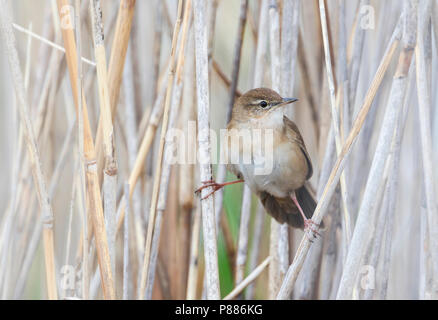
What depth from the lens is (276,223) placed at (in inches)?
91.2

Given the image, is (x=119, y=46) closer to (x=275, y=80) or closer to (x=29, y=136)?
(x=29, y=136)

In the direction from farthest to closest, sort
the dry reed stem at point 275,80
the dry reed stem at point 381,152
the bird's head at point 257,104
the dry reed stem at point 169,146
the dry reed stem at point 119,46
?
the bird's head at point 257,104 < the dry reed stem at point 275,80 < the dry reed stem at point 169,146 < the dry reed stem at point 119,46 < the dry reed stem at point 381,152

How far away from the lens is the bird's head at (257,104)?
213 cm

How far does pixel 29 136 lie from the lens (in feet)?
5.31

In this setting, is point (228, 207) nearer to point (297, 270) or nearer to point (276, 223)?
point (276, 223)

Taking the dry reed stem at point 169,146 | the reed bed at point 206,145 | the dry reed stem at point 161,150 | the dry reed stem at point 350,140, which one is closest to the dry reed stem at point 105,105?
the reed bed at point 206,145

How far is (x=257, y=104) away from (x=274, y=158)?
0.26 metres

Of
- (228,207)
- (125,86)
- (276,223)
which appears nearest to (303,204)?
(276,223)

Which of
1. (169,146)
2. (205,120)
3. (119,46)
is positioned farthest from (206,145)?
(119,46)

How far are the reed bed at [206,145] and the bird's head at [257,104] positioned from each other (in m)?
0.05

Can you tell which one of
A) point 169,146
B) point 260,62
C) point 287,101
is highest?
point 260,62

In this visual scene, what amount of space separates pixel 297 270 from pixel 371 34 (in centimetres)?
148

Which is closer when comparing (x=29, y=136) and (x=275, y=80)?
(x=29, y=136)

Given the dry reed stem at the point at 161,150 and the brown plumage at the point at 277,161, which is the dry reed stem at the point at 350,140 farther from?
the brown plumage at the point at 277,161
